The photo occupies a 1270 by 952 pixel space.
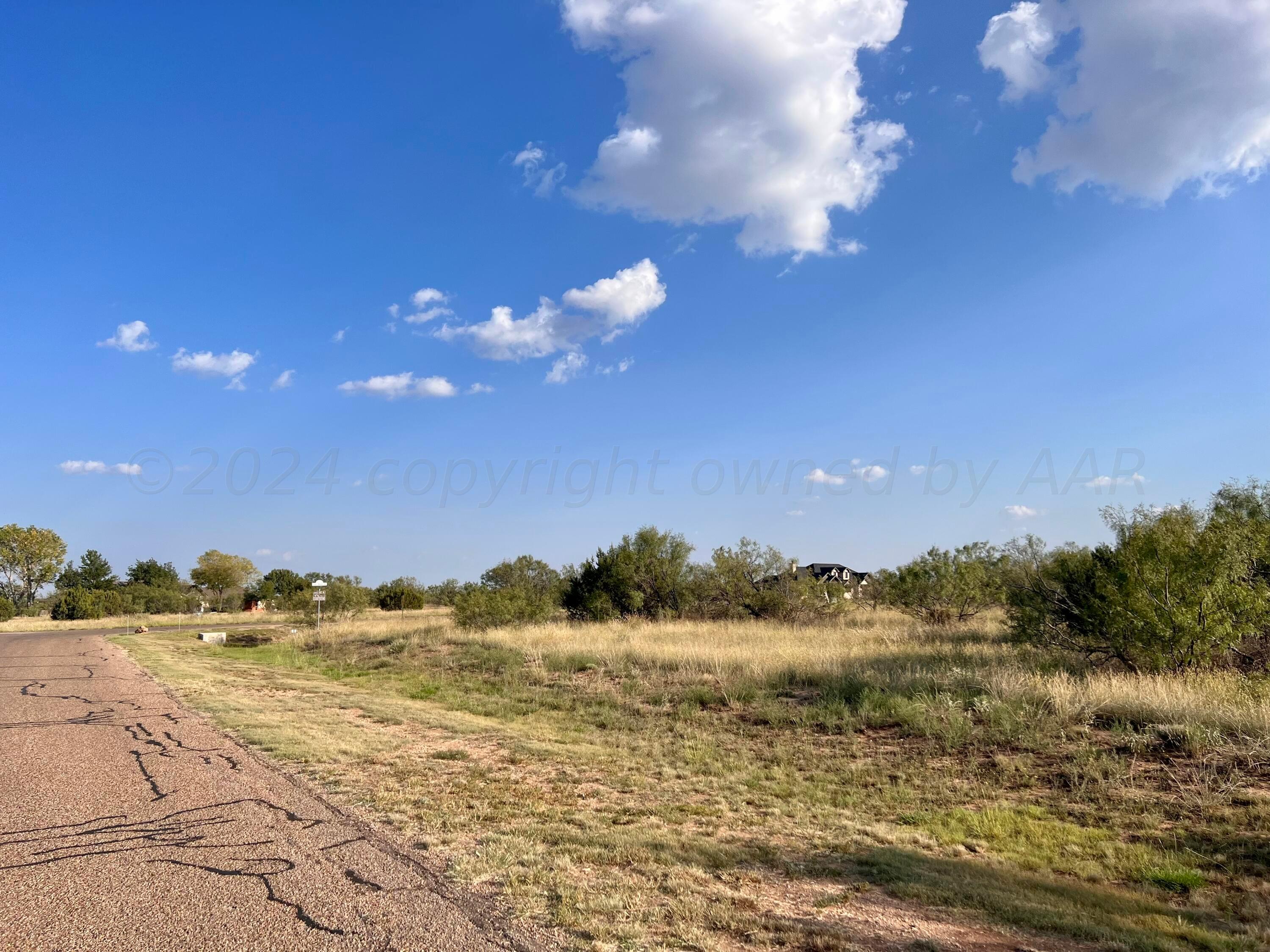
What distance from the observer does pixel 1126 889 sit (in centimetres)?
530

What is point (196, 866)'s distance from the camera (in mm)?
4973

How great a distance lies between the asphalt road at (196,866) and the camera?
399cm

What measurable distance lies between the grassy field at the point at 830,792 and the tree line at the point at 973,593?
1169mm

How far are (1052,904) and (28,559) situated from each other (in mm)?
100356

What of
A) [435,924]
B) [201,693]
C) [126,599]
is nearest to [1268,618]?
[435,924]

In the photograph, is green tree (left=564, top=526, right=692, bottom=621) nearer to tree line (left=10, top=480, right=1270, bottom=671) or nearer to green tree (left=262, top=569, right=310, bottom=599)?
tree line (left=10, top=480, right=1270, bottom=671)

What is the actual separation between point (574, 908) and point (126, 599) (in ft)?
251

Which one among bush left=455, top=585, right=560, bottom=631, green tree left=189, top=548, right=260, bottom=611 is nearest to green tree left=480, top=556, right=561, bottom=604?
bush left=455, top=585, right=560, bottom=631

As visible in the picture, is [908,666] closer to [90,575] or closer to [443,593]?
[443,593]

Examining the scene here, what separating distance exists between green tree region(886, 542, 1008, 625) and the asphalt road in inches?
976

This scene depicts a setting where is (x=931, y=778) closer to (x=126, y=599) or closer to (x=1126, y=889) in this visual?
(x=1126, y=889)

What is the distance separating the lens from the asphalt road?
399 cm

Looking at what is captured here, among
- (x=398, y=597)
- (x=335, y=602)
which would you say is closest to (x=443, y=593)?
(x=398, y=597)

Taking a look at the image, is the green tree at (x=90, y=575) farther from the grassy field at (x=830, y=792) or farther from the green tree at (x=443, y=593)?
the grassy field at (x=830, y=792)
